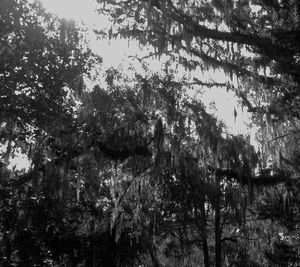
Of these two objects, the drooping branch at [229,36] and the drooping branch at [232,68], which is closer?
the drooping branch at [229,36]

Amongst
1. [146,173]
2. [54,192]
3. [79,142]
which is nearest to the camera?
[79,142]

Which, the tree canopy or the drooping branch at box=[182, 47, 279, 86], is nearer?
the tree canopy

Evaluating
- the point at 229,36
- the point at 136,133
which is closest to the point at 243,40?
the point at 229,36

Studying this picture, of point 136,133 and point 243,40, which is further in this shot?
point 136,133

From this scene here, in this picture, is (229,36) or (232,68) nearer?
(229,36)

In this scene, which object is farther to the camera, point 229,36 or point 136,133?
point 136,133

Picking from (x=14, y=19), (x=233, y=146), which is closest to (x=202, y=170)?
(x=233, y=146)

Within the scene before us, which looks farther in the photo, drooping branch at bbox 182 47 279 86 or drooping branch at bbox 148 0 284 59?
drooping branch at bbox 182 47 279 86

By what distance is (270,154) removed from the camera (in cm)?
1653

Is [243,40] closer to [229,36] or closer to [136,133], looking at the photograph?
[229,36]

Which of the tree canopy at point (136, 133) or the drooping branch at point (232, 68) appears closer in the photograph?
the tree canopy at point (136, 133)

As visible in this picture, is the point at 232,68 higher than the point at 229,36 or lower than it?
higher

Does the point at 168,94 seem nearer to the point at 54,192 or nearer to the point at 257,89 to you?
the point at 257,89

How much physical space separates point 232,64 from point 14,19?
707 cm
